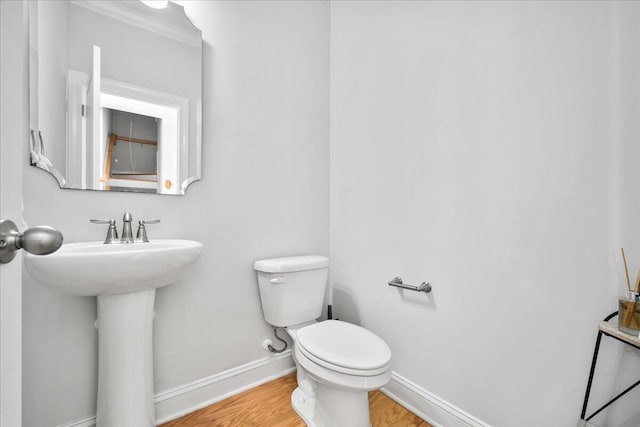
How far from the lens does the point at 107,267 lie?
89 cm

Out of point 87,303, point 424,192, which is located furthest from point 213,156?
point 424,192

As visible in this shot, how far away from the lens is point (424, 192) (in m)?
1.36

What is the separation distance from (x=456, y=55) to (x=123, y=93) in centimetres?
→ 144

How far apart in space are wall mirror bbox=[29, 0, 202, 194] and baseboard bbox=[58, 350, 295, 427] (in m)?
0.93

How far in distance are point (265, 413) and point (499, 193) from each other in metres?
1.42

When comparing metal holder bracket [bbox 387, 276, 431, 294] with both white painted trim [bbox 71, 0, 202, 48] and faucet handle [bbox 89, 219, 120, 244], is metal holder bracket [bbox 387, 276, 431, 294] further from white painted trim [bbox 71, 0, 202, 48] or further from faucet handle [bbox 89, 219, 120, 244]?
white painted trim [bbox 71, 0, 202, 48]

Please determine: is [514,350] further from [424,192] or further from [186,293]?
[186,293]

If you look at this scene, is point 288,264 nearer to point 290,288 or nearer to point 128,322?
point 290,288

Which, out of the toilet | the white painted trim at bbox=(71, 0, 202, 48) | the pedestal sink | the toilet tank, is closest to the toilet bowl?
the toilet

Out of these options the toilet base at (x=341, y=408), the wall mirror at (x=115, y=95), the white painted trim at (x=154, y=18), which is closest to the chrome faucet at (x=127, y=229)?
the wall mirror at (x=115, y=95)

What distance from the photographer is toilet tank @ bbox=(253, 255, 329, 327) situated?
57.3 inches

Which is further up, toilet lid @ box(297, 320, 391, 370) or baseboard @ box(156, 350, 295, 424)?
toilet lid @ box(297, 320, 391, 370)

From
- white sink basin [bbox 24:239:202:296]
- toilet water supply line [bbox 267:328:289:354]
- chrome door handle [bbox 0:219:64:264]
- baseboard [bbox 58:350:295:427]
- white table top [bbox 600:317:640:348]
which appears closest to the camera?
chrome door handle [bbox 0:219:64:264]

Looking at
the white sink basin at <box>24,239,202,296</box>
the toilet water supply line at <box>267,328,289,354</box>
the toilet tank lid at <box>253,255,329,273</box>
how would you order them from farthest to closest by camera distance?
the toilet water supply line at <box>267,328,289,354</box>
the toilet tank lid at <box>253,255,329,273</box>
the white sink basin at <box>24,239,202,296</box>
